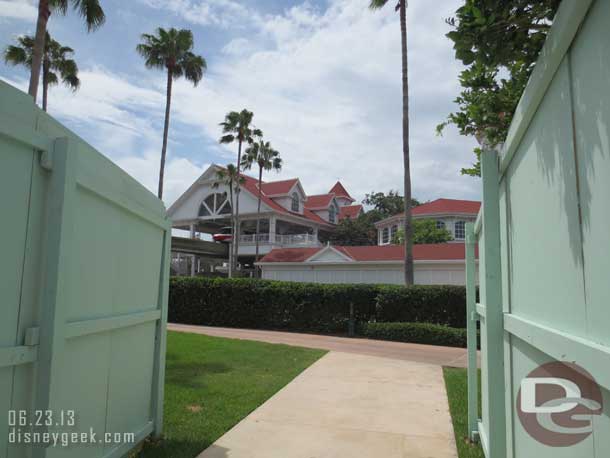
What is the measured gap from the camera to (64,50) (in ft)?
73.8

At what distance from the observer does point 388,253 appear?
2619 centimetres

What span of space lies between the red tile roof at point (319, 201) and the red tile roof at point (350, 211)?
3.04 meters

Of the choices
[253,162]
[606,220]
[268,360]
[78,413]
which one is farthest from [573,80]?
[253,162]

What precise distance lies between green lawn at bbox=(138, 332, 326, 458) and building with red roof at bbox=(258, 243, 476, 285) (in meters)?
13.9

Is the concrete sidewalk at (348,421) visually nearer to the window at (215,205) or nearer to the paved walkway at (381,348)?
the paved walkway at (381,348)

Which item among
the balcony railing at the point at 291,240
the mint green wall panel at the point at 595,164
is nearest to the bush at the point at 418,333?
the mint green wall panel at the point at 595,164

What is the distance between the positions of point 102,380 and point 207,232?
42.8m

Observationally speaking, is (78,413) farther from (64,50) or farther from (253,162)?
(253,162)

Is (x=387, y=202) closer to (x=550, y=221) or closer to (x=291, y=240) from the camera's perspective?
(x=291, y=240)

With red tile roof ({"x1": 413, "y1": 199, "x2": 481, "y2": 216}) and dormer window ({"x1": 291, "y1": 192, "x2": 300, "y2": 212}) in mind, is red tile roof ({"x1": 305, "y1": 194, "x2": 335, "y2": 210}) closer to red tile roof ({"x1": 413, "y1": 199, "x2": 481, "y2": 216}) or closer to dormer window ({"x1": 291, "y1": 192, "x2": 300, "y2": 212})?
dormer window ({"x1": 291, "y1": 192, "x2": 300, "y2": 212})

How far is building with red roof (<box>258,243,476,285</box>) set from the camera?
23906 mm

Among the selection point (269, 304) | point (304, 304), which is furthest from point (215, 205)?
point (304, 304)

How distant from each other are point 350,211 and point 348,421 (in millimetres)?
44706

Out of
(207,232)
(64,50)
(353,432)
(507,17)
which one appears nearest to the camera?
(507,17)
